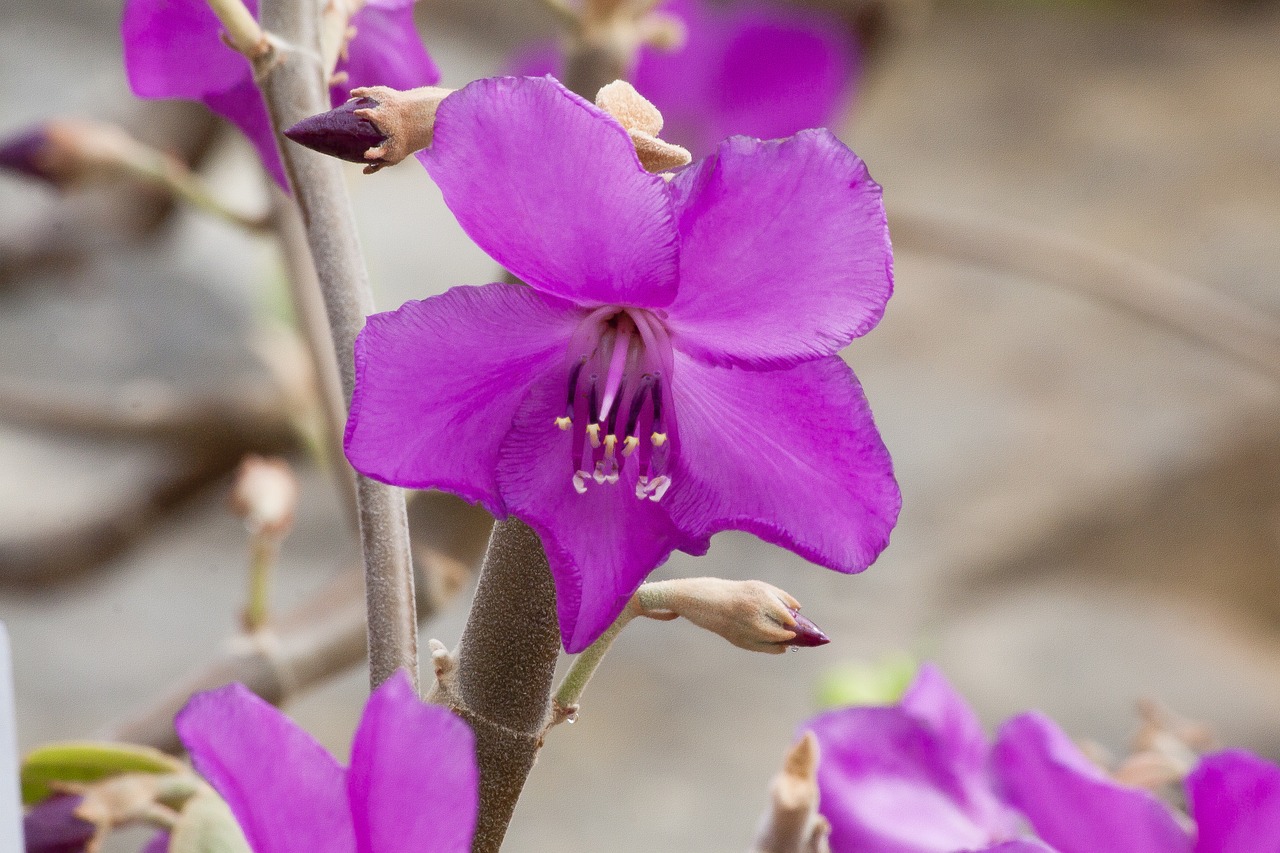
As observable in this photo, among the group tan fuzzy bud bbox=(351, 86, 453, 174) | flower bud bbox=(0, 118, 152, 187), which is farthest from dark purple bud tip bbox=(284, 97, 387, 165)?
flower bud bbox=(0, 118, 152, 187)

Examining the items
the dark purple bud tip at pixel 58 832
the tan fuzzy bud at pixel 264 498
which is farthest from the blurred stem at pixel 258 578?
the dark purple bud tip at pixel 58 832

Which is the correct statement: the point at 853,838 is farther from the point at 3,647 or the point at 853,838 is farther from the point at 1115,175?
the point at 1115,175

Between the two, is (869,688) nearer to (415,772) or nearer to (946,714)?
(946,714)

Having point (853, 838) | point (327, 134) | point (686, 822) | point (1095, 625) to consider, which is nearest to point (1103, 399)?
point (1095, 625)

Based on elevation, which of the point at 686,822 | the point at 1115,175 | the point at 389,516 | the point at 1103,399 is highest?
the point at 389,516

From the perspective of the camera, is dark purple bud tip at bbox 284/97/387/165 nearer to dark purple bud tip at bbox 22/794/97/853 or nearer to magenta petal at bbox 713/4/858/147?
dark purple bud tip at bbox 22/794/97/853

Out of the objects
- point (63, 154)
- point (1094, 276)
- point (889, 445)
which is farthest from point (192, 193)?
point (889, 445)
